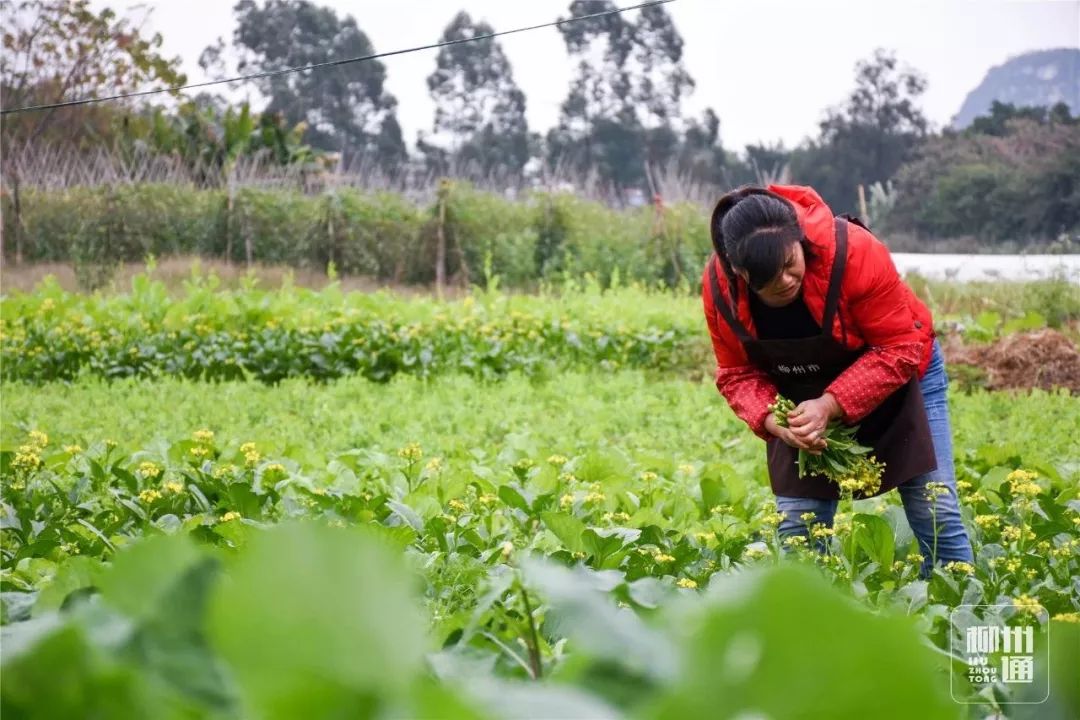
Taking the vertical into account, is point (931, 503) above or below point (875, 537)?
below

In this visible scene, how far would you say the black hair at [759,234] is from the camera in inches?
112

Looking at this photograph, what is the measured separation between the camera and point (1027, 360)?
803 cm

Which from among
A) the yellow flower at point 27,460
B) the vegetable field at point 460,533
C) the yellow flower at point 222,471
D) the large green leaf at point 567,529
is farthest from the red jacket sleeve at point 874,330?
the yellow flower at point 27,460

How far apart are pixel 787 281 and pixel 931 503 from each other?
2.35ft

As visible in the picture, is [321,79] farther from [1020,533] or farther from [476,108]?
[1020,533]

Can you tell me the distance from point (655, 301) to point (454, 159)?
66.7ft

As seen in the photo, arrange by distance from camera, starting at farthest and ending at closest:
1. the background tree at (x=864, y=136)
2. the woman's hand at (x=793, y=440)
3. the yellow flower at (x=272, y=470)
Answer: the background tree at (x=864, y=136)
the yellow flower at (x=272, y=470)
the woman's hand at (x=793, y=440)

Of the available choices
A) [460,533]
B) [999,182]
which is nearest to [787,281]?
[460,533]

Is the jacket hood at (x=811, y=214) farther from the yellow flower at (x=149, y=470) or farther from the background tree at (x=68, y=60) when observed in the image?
the background tree at (x=68, y=60)

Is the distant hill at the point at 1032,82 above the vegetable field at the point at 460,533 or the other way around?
above

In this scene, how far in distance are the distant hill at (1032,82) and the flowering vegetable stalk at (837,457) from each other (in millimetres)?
18403

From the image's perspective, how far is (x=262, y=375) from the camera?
27.9 ft

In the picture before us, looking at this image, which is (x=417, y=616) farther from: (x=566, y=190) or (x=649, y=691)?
(x=566, y=190)

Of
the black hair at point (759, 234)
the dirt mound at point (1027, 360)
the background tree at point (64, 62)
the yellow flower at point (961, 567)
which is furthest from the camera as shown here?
the background tree at point (64, 62)
